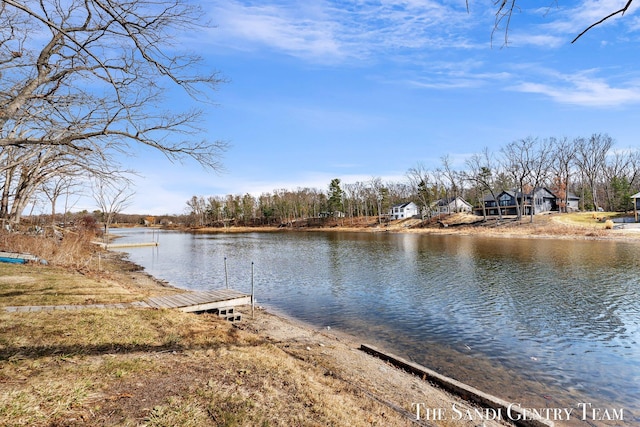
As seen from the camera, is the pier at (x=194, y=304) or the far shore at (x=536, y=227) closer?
the pier at (x=194, y=304)

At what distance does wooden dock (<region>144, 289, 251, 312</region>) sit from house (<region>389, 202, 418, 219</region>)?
8088 centimetres

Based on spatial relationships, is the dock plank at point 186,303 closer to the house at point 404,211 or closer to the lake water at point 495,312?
the lake water at point 495,312

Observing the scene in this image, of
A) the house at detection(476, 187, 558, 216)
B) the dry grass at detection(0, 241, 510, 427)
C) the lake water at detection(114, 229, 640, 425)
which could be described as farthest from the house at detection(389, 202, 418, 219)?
the dry grass at detection(0, 241, 510, 427)

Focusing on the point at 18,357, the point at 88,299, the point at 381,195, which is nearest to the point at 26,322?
the point at 18,357

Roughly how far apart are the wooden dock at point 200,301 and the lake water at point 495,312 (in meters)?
2.58

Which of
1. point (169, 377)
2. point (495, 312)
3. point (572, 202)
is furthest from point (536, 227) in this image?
point (169, 377)

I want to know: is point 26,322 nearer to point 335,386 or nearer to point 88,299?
point 88,299

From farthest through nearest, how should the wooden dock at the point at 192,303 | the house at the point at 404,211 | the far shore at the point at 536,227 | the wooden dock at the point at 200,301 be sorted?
the house at the point at 404,211 < the far shore at the point at 536,227 < the wooden dock at the point at 200,301 < the wooden dock at the point at 192,303

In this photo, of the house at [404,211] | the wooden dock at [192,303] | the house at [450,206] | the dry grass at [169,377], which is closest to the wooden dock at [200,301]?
the wooden dock at [192,303]

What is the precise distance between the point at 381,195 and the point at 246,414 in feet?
284

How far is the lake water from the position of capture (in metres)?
7.55

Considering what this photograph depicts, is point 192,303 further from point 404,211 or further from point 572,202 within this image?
point 572,202

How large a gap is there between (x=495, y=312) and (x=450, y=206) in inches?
2956

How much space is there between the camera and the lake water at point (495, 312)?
755 cm
